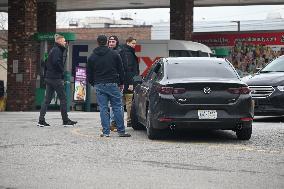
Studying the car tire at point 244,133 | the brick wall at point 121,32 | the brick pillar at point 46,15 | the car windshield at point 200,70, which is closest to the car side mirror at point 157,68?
the car windshield at point 200,70

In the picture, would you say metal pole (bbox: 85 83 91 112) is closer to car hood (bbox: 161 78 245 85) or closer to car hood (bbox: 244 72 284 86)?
car hood (bbox: 244 72 284 86)

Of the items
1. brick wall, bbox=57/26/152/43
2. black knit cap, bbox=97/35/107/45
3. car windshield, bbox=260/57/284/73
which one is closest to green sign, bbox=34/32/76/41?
car windshield, bbox=260/57/284/73

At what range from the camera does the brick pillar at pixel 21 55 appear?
944 inches

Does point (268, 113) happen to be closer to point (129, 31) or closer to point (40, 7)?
point (40, 7)

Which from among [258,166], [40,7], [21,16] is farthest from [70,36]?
[258,166]

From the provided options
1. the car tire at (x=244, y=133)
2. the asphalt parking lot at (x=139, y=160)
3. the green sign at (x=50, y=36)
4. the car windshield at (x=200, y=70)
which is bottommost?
the asphalt parking lot at (x=139, y=160)

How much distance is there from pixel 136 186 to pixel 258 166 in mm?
1994

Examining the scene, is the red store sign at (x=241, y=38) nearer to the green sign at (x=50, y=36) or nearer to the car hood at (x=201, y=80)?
the green sign at (x=50, y=36)

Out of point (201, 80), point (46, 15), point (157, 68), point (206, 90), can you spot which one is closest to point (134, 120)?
point (157, 68)

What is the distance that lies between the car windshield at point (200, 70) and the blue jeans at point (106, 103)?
1030 millimetres

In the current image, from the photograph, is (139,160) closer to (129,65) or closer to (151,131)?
(151,131)

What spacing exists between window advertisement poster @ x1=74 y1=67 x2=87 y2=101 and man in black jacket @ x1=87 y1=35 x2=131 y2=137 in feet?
40.2

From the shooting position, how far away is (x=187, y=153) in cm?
916

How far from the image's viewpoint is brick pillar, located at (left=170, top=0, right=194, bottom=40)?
2875cm
